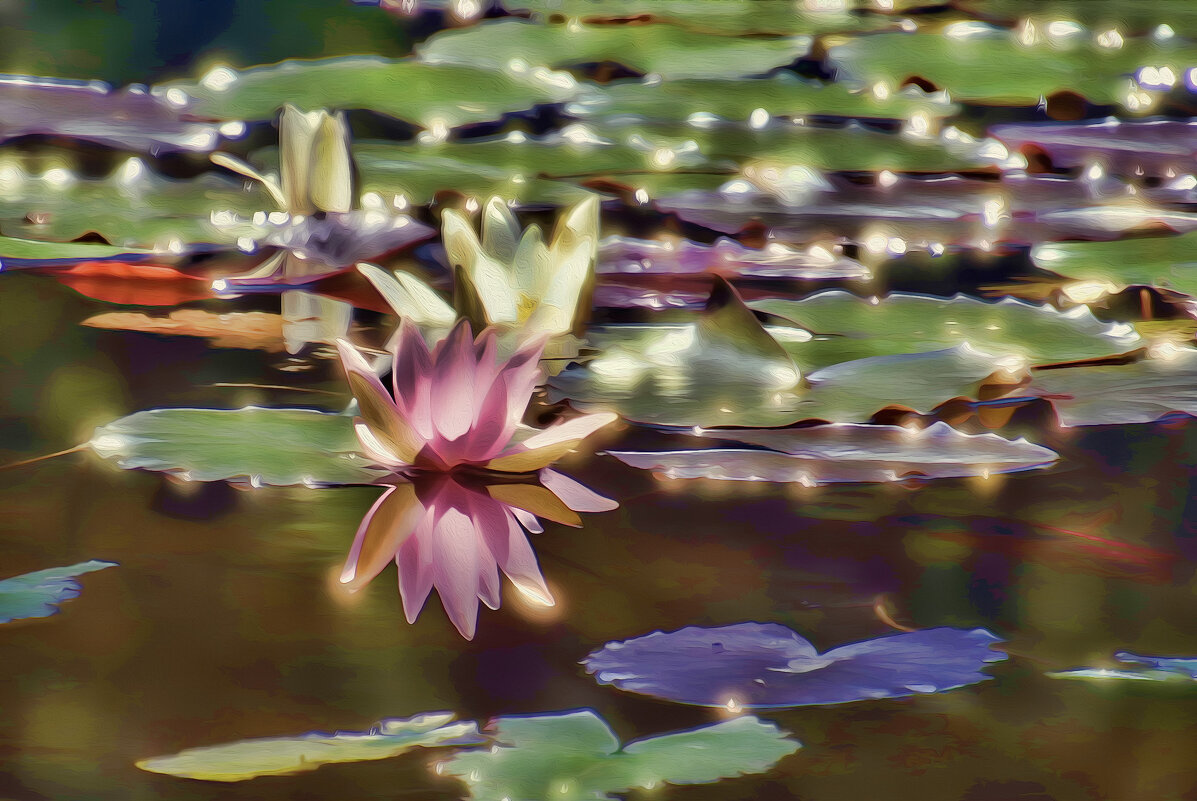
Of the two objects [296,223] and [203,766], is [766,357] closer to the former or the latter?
[203,766]

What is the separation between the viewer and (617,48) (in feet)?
6.99

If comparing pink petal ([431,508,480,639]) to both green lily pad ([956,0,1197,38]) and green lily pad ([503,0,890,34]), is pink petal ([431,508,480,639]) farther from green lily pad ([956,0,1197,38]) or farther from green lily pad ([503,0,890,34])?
green lily pad ([956,0,1197,38])

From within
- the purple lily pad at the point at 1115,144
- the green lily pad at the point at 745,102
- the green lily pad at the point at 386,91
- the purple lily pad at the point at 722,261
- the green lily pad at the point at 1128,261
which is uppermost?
the green lily pad at the point at 386,91

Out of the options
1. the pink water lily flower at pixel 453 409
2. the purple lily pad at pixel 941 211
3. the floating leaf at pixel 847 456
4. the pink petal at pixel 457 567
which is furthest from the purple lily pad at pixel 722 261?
the pink petal at pixel 457 567

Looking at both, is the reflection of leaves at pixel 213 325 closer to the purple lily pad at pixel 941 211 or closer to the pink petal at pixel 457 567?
the pink petal at pixel 457 567

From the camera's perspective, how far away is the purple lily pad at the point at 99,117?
194cm

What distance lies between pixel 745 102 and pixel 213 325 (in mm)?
1013

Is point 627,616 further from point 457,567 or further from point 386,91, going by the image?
point 386,91

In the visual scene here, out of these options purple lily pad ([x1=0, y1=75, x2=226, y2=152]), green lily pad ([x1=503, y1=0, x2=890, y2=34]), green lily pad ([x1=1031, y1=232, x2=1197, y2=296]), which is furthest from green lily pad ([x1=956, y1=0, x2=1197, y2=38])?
purple lily pad ([x1=0, y1=75, x2=226, y2=152])

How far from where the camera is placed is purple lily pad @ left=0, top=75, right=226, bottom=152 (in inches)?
76.3

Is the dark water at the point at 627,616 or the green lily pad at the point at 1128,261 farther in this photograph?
the green lily pad at the point at 1128,261

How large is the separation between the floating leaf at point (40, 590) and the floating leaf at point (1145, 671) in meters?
0.67

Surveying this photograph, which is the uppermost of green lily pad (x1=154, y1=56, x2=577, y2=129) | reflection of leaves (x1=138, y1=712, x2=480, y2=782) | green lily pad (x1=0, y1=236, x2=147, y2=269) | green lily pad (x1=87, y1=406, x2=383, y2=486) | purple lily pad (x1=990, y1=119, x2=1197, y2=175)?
green lily pad (x1=154, y1=56, x2=577, y2=129)

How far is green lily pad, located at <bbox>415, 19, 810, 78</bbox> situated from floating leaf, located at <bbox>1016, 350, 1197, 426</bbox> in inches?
38.5
